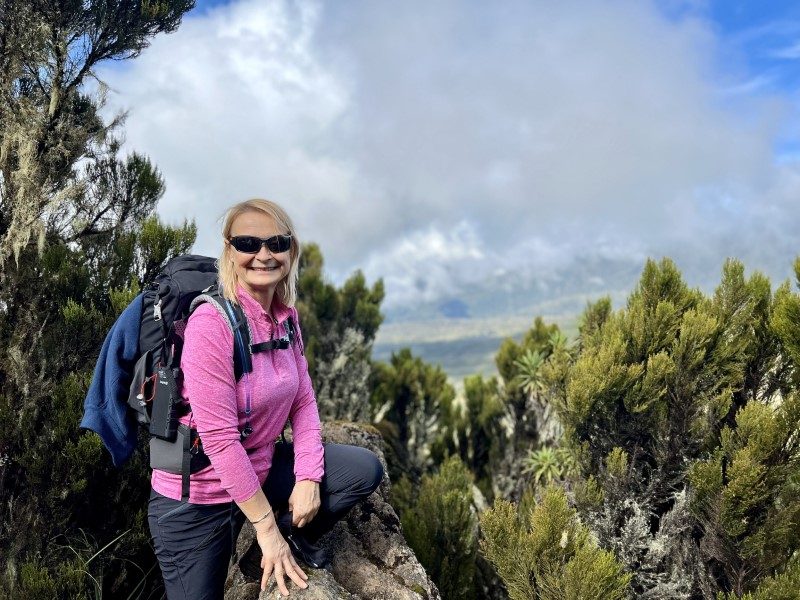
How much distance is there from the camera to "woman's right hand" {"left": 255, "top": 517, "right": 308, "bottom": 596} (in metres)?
2.52

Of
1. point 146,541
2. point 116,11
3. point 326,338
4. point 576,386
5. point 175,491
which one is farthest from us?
point 326,338

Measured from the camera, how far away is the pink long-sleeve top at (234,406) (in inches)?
94.7

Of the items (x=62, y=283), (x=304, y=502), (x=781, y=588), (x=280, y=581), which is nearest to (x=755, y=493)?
(x=781, y=588)

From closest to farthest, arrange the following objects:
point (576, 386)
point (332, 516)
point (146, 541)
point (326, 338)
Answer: point (332, 516), point (146, 541), point (576, 386), point (326, 338)

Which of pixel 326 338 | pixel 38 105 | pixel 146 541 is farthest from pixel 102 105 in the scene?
pixel 326 338

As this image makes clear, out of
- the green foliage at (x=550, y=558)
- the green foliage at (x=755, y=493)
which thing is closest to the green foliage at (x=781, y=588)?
the green foliage at (x=755, y=493)

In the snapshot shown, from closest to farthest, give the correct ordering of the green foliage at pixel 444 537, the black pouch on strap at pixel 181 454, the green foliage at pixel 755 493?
the black pouch on strap at pixel 181 454, the green foliage at pixel 755 493, the green foliage at pixel 444 537

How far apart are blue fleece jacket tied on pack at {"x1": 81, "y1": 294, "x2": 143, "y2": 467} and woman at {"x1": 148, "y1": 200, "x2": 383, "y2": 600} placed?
0.30 m

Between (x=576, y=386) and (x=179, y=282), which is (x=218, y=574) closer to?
(x=179, y=282)

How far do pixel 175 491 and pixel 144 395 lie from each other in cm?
46

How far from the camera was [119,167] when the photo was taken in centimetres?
525

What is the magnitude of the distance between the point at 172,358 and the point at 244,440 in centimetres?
50

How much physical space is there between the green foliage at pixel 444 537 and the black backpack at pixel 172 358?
3004mm

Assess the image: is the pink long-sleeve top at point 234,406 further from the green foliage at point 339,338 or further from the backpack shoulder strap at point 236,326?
the green foliage at point 339,338
